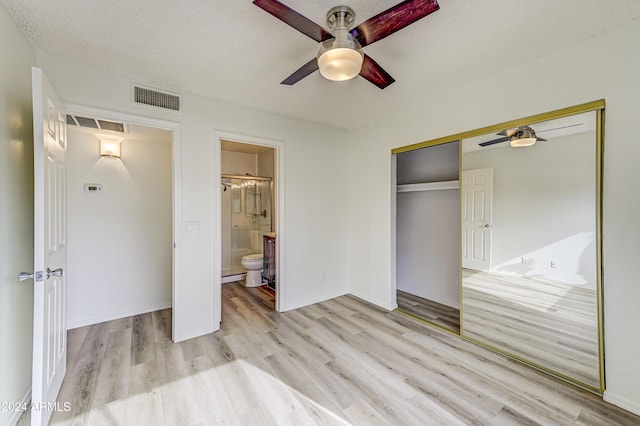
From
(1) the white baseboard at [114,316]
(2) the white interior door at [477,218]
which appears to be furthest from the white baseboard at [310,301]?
(2) the white interior door at [477,218]

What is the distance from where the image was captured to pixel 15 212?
1609mm

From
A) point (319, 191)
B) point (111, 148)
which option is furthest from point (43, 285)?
A: point (319, 191)

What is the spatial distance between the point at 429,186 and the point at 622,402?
7.90 ft

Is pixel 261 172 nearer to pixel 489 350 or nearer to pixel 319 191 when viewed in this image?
pixel 319 191

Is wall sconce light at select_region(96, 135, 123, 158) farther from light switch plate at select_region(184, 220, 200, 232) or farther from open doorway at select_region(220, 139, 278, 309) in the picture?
open doorway at select_region(220, 139, 278, 309)

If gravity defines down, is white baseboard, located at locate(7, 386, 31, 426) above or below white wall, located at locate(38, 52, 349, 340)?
below

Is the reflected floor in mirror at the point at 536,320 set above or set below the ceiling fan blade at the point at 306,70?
below

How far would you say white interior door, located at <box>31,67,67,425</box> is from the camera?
1.40 metres

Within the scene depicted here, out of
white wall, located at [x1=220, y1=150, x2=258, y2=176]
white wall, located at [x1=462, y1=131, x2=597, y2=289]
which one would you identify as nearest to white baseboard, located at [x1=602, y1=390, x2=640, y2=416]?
white wall, located at [x1=462, y1=131, x2=597, y2=289]

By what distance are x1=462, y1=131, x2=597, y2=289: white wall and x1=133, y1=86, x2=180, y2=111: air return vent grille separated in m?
2.95

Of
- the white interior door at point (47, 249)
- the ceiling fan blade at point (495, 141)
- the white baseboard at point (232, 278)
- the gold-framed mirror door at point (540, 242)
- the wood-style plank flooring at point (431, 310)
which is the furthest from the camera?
the white baseboard at point (232, 278)

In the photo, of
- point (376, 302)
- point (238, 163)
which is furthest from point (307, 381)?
point (238, 163)

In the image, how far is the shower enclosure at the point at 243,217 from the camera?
4.92m

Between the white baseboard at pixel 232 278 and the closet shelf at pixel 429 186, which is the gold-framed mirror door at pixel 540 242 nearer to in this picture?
the closet shelf at pixel 429 186
